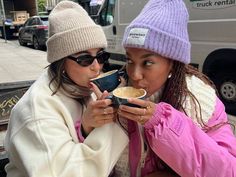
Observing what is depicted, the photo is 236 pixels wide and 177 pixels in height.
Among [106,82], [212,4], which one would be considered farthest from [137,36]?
[212,4]

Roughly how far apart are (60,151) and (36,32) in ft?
48.6

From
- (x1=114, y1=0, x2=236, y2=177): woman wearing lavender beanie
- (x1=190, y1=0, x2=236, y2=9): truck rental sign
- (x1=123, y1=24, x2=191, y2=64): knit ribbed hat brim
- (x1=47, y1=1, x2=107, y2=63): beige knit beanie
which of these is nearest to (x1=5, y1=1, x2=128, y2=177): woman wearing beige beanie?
(x1=47, y1=1, x2=107, y2=63): beige knit beanie

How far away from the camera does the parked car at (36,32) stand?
1519 centimetres

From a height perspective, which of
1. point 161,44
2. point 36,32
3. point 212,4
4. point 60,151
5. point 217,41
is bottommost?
point 36,32

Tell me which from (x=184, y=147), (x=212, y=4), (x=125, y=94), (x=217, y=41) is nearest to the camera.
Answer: (x=184, y=147)

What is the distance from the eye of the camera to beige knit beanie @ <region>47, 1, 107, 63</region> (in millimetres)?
1553

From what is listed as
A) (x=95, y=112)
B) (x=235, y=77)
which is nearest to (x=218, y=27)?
(x=235, y=77)

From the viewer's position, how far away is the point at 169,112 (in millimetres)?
1296

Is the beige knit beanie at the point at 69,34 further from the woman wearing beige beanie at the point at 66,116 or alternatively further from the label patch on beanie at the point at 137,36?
the label patch on beanie at the point at 137,36

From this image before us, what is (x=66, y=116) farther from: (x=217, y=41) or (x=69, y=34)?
(x=217, y=41)

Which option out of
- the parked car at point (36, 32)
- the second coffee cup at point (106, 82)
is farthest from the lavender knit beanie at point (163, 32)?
the parked car at point (36, 32)

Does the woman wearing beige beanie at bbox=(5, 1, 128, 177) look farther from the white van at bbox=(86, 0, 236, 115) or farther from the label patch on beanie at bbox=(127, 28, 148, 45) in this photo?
the white van at bbox=(86, 0, 236, 115)

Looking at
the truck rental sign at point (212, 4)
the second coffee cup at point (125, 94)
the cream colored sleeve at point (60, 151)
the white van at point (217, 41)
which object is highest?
the second coffee cup at point (125, 94)

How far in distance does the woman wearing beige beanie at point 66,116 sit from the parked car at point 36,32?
538 inches
